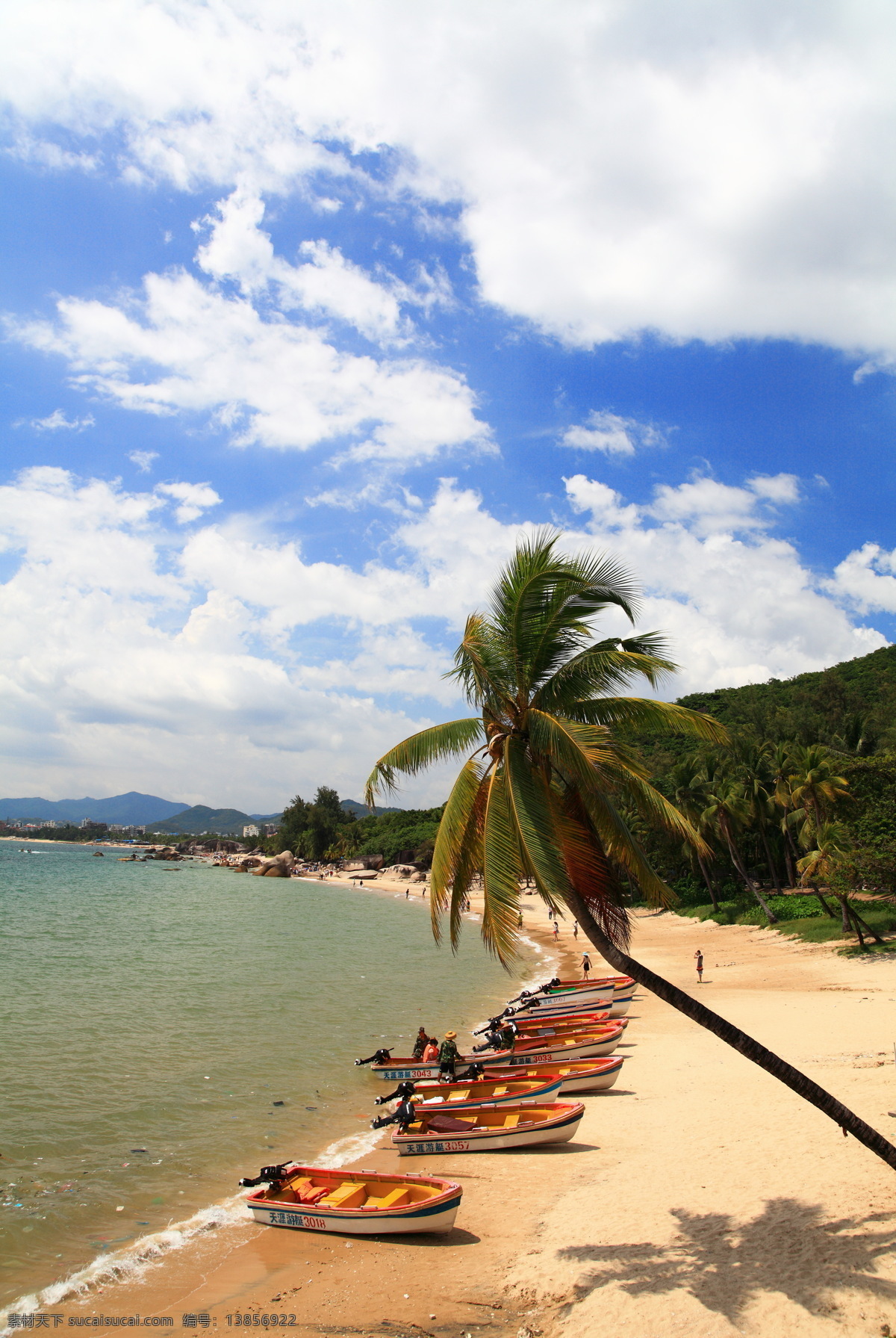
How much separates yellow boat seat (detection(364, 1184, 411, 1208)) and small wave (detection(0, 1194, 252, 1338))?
2.11m

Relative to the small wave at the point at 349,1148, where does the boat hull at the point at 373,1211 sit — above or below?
above

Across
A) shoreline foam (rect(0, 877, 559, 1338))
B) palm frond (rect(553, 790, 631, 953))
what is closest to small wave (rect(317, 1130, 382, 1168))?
shoreline foam (rect(0, 877, 559, 1338))

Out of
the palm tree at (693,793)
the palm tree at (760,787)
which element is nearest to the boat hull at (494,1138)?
the palm tree at (693,793)

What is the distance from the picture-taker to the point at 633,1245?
8812mm

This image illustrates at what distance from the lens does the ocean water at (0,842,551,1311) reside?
11.3m

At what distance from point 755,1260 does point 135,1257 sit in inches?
311

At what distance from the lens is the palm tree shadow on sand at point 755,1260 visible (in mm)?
7090

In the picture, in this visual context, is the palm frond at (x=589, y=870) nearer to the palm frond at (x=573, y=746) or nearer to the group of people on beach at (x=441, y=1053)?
the palm frond at (x=573, y=746)

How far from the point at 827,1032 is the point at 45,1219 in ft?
54.0

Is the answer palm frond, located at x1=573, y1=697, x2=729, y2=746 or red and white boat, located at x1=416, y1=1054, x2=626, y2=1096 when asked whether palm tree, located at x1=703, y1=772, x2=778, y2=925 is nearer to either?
red and white boat, located at x1=416, y1=1054, x2=626, y2=1096

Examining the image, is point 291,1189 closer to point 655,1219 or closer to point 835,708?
point 655,1219

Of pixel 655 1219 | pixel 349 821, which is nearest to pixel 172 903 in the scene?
pixel 655 1219

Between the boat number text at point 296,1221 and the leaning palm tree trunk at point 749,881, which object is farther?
the leaning palm tree trunk at point 749,881

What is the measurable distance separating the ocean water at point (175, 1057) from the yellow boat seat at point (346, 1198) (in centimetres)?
196
